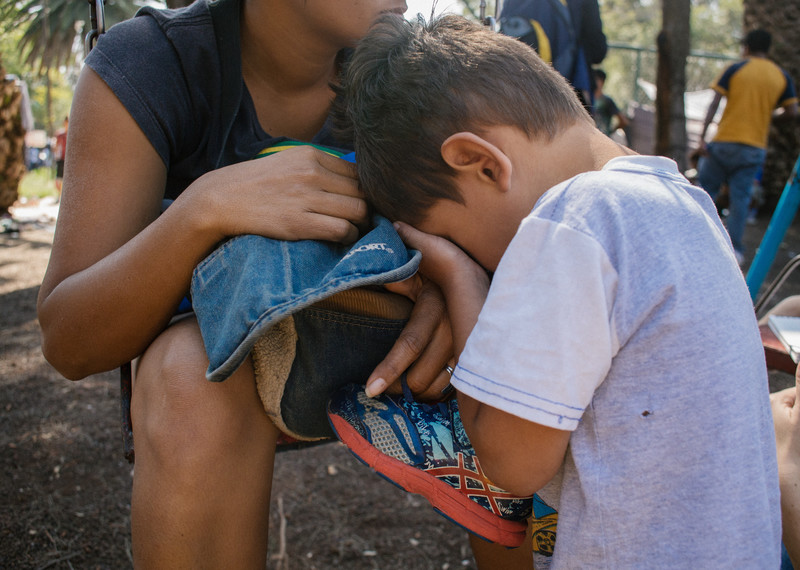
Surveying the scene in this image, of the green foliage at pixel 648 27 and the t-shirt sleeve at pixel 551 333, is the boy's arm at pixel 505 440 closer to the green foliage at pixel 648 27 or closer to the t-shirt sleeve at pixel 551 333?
the t-shirt sleeve at pixel 551 333

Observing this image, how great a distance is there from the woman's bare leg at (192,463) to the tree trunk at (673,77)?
5.39 m

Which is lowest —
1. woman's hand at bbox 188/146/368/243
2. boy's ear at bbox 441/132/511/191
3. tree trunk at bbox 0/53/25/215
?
tree trunk at bbox 0/53/25/215

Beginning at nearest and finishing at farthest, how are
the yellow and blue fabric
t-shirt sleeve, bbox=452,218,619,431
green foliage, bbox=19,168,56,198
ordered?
t-shirt sleeve, bbox=452,218,619,431 < the yellow and blue fabric < green foliage, bbox=19,168,56,198

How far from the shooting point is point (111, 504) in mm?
2076

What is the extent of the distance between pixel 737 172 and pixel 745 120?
1.45 ft

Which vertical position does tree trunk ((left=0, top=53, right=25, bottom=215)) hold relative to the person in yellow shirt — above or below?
below

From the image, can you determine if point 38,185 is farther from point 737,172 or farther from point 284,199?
point 284,199

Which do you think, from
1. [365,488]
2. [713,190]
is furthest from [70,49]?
[365,488]

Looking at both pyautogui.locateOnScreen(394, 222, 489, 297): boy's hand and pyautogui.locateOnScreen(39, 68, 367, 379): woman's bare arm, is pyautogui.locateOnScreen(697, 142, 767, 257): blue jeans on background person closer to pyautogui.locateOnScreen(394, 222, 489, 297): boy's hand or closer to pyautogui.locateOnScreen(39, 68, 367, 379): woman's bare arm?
pyautogui.locateOnScreen(394, 222, 489, 297): boy's hand

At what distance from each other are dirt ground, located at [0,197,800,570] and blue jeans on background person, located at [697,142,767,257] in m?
4.25

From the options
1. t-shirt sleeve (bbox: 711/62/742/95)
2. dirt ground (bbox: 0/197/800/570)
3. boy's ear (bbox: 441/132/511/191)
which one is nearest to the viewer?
boy's ear (bbox: 441/132/511/191)

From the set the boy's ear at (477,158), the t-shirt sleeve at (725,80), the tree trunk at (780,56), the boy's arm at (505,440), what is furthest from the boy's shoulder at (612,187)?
the tree trunk at (780,56)

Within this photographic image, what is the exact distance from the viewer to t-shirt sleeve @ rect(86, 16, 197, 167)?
1236mm

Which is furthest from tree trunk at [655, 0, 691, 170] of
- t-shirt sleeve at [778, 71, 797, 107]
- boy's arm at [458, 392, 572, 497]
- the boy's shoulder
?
boy's arm at [458, 392, 572, 497]
